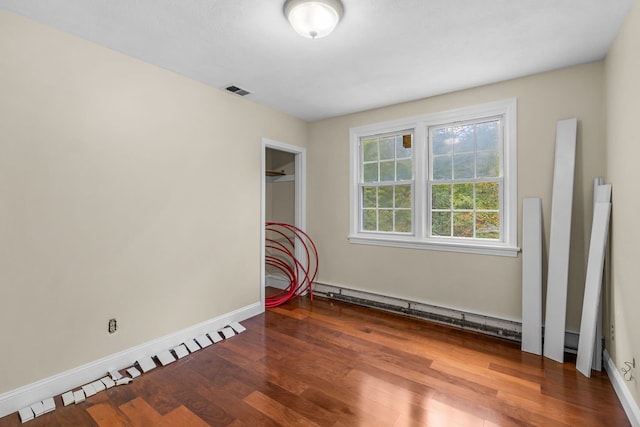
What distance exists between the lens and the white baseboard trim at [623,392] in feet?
6.11

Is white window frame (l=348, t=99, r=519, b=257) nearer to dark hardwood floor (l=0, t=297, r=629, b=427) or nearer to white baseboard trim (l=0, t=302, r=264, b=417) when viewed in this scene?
dark hardwood floor (l=0, t=297, r=629, b=427)

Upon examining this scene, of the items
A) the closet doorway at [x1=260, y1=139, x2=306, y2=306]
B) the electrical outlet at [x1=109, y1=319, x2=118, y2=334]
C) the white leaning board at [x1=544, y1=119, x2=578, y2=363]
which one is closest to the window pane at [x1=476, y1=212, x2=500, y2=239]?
the white leaning board at [x1=544, y1=119, x2=578, y2=363]

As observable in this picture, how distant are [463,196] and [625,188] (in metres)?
1.45

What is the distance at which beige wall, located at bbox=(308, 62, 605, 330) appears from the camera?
2.74 metres

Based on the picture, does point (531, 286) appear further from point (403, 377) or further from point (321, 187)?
point (321, 187)

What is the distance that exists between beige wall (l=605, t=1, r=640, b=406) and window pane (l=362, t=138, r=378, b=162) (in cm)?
226

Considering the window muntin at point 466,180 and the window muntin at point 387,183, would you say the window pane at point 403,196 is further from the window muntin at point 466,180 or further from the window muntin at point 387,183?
the window muntin at point 466,180

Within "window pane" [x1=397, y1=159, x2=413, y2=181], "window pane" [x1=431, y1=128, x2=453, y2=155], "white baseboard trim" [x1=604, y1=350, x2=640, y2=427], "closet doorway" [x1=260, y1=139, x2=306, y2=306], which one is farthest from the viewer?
"closet doorway" [x1=260, y1=139, x2=306, y2=306]

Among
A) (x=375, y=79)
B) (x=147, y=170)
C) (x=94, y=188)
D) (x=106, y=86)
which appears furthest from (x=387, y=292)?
(x=106, y=86)

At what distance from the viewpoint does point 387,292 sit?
3926mm

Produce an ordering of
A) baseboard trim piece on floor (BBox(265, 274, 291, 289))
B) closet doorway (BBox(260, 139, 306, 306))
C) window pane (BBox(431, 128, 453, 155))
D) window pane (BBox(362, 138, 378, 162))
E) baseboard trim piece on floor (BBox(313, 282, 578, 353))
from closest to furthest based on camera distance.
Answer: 1. baseboard trim piece on floor (BBox(313, 282, 578, 353))
2. window pane (BBox(431, 128, 453, 155))
3. window pane (BBox(362, 138, 378, 162))
4. closet doorway (BBox(260, 139, 306, 306))
5. baseboard trim piece on floor (BBox(265, 274, 291, 289))

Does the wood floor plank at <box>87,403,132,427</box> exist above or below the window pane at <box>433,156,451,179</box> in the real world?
below

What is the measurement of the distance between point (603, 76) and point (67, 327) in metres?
4.72

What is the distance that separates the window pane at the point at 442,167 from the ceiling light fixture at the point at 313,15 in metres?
2.10
